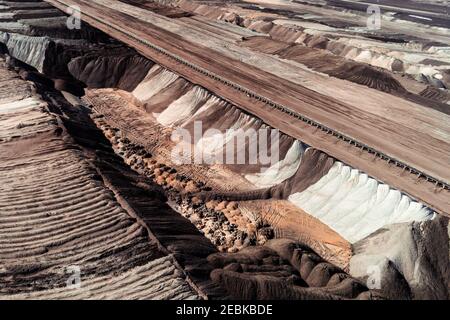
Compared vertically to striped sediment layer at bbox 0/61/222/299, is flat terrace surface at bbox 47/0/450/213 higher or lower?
higher

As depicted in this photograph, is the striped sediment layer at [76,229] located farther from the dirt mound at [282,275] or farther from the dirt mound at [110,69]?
the dirt mound at [110,69]

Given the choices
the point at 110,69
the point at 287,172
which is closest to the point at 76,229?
the point at 287,172

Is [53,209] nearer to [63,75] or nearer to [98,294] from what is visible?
[98,294]

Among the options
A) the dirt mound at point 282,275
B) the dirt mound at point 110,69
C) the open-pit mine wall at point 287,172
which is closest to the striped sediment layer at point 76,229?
the dirt mound at point 282,275

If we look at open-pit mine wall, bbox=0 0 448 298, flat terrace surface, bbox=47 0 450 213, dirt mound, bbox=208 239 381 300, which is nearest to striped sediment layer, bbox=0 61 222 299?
dirt mound, bbox=208 239 381 300

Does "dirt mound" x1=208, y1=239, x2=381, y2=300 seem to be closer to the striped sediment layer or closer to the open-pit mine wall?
the striped sediment layer

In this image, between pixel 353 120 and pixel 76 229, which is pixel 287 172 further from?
pixel 76 229

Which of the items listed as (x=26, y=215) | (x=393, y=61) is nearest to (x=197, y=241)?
(x=26, y=215)

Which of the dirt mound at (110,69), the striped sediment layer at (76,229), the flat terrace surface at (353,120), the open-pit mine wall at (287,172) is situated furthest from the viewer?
the dirt mound at (110,69)

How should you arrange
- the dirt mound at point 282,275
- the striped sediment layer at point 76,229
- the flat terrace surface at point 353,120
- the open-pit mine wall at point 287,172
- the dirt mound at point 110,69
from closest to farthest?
1. the dirt mound at point 282,275
2. the striped sediment layer at point 76,229
3. the open-pit mine wall at point 287,172
4. the flat terrace surface at point 353,120
5. the dirt mound at point 110,69
